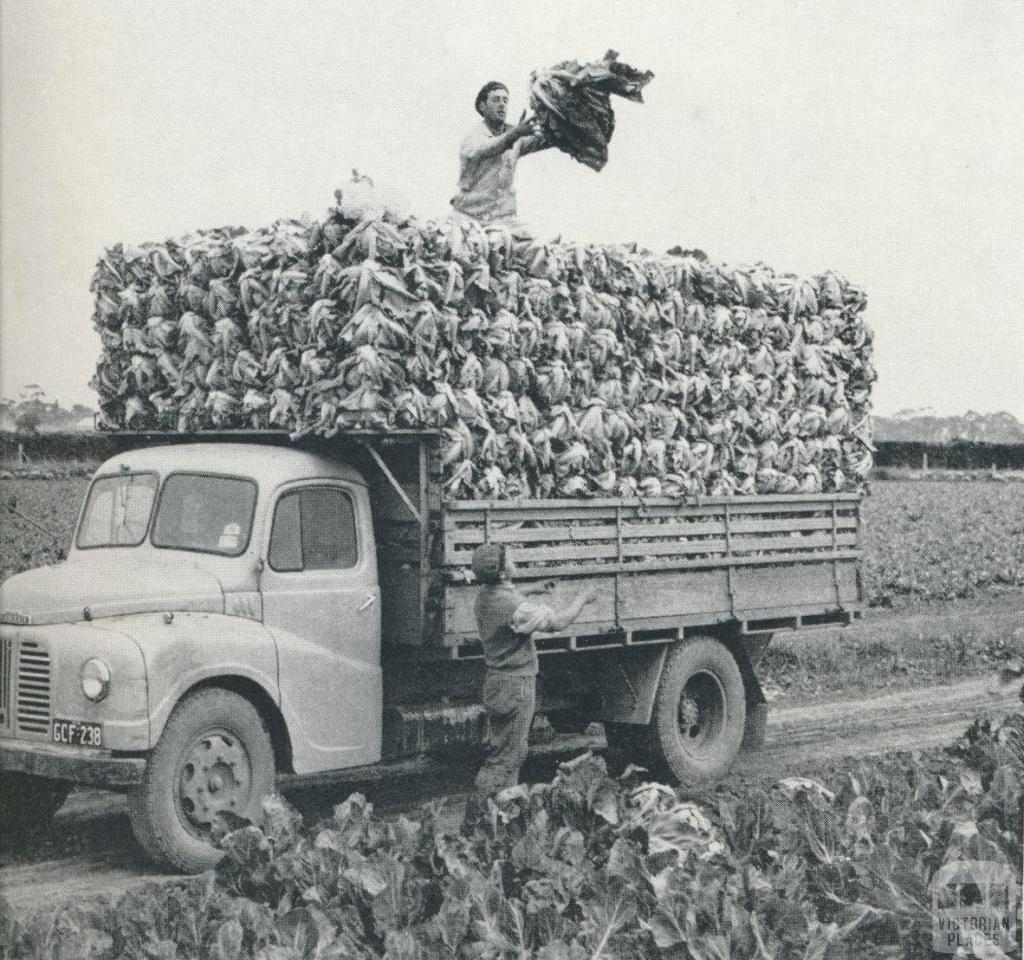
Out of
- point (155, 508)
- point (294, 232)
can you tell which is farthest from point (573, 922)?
point (294, 232)

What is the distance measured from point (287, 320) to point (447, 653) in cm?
210

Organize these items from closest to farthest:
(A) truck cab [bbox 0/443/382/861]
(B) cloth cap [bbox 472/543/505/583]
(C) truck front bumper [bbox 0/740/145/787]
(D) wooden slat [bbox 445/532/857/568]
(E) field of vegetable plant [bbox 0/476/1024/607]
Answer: (C) truck front bumper [bbox 0/740/145/787] → (A) truck cab [bbox 0/443/382/861] → (B) cloth cap [bbox 472/543/505/583] → (D) wooden slat [bbox 445/532/857/568] → (E) field of vegetable plant [bbox 0/476/1024/607]

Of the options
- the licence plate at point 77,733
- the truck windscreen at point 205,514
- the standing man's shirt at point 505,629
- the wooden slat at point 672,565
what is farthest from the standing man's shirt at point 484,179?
the licence plate at point 77,733

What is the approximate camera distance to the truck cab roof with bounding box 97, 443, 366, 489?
26.0 feet

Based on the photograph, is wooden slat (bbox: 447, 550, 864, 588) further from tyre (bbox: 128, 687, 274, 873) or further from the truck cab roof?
tyre (bbox: 128, 687, 274, 873)

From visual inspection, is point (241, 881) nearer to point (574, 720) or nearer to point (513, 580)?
point (513, 580)

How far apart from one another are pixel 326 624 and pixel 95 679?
4.84 feet

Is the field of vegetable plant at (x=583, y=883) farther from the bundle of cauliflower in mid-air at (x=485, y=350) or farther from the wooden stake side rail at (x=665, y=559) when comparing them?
the bundle of cauliflower in mid-air at (x=485, y=350)

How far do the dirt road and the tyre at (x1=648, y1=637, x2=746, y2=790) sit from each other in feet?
1.12

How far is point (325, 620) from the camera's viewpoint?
311 inches

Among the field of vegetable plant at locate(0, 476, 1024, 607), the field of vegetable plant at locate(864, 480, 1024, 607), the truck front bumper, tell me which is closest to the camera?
the truck front bumper

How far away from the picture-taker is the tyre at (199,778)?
269 inches

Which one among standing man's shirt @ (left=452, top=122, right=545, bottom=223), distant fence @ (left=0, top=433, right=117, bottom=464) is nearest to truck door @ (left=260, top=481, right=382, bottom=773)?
standing man's shirt @ (left=452, top=122, right=545, bottom=223)

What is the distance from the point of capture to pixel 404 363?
798 centimetres
